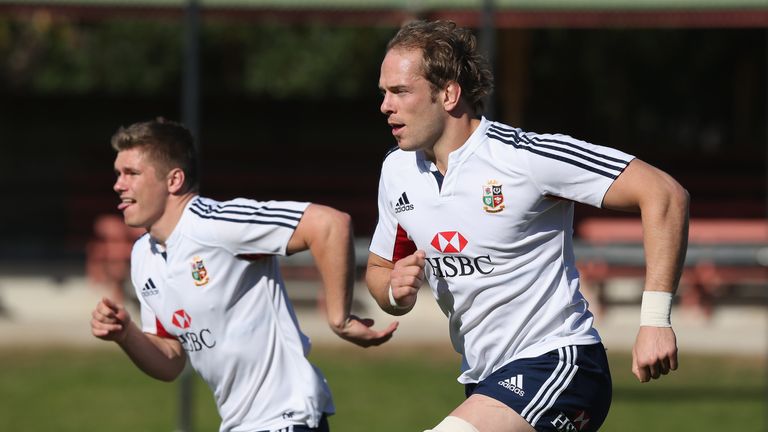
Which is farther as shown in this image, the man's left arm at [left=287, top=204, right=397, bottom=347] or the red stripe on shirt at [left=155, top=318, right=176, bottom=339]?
the red stripe on shirt at [left=155, top=318, right=176, bottom=339]

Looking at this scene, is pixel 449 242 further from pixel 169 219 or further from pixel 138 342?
pixel 138 342

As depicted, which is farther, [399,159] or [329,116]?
[329,116]

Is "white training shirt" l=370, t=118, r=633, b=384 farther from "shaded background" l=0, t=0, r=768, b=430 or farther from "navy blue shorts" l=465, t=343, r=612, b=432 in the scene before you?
"shaded background" l=0, t=0, r=768, b=430

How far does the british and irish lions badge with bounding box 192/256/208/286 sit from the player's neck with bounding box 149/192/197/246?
0.19 metres

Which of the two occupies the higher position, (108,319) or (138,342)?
(108,319)

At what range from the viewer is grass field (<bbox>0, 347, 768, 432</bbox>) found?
39.6 ft

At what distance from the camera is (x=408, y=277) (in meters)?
4.68

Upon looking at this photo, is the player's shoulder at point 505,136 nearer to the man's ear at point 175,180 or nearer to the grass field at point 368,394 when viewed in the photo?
the man's ear at point 175,180

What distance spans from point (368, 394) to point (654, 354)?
9071 mm

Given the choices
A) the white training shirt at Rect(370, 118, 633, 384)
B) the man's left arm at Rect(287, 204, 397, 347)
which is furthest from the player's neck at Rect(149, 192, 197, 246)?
the white training shirt at Rect(370, 118, 633, 384)

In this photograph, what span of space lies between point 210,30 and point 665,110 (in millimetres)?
10603

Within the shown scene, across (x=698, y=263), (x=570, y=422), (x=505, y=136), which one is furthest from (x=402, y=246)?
(x=698, y=263)

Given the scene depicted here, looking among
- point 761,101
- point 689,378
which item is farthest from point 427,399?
point 761,101

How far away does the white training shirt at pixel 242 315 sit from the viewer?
5375 mm
